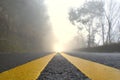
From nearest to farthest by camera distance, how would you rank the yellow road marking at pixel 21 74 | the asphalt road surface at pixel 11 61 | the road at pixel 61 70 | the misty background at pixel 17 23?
the yellow road marking at pixel 21 74
the road at pixel 61 70
the asphalt road surface at pixel 11 61
the misty background at pixel 17 23

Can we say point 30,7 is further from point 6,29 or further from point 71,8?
point 6,29

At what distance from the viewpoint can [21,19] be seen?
4462cm

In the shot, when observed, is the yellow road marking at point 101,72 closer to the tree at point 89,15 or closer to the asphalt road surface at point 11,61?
the asphalt road surface at point 11,61

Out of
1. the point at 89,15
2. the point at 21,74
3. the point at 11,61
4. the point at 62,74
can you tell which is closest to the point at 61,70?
the point at 62,74

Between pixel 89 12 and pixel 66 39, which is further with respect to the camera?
pixel 66 39

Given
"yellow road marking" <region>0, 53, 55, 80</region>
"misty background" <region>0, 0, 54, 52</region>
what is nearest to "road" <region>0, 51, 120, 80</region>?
"yellow road marking" <region>0, 53, 55, 80</region>

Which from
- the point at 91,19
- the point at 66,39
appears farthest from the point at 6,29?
the point at 66,39

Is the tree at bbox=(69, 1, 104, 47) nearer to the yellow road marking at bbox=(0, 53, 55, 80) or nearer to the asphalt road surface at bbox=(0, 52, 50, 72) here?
the asphalt road surface at bbox=(0, 52, 50, 72)

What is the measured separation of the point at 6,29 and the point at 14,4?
4083 millimetres

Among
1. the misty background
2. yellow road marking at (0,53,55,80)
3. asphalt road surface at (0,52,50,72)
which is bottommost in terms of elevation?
yellow road marking at (0,53,55,80)

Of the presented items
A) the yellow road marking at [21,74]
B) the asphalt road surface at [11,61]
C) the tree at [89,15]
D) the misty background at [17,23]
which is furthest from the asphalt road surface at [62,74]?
the tree at [89,15]

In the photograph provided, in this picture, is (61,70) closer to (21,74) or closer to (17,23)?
(21,74)

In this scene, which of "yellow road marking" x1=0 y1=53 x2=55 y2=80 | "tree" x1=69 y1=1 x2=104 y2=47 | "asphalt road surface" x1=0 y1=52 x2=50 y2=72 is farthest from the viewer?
"tree" x1=69 y1=1 x2=104 y2=47

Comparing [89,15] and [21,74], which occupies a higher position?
[89,15]
